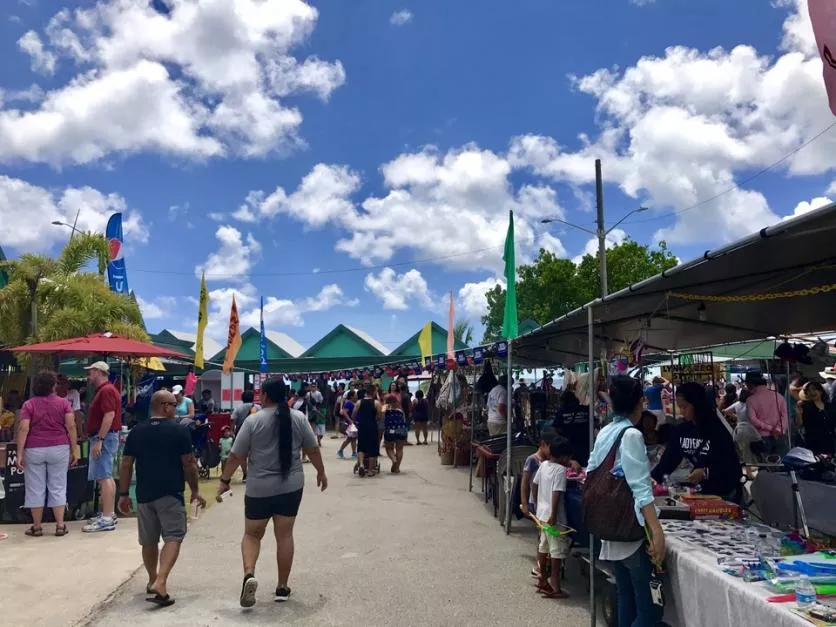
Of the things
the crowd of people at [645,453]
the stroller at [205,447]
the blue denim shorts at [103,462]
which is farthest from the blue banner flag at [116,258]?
the crowd of people at [645,453]

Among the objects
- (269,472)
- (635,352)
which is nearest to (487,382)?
(635,352)

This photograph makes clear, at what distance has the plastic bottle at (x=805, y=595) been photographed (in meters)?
2.83

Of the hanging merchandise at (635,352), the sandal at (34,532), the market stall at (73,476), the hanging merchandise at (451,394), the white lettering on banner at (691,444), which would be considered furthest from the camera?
the hanging merchandise at (451,394)

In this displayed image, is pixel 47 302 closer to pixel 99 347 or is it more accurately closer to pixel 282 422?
pixel 99 347

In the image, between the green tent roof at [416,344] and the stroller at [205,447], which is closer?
the stroller at [205,447]

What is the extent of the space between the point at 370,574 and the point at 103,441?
12.7 ft

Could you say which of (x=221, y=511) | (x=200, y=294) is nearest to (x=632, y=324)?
(x=221, y=511)

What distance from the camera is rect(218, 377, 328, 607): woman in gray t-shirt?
5.30 meters

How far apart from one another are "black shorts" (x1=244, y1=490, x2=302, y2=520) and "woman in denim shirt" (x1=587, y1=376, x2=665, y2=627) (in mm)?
2552

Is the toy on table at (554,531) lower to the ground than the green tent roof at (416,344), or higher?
lower

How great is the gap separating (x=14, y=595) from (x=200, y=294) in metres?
7.85

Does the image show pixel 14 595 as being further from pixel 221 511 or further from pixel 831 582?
pixel 831 582

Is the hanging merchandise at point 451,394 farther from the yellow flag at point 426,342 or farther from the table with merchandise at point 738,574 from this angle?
the table with merchandise at point 738,574

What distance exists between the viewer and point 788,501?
16.9 feet
